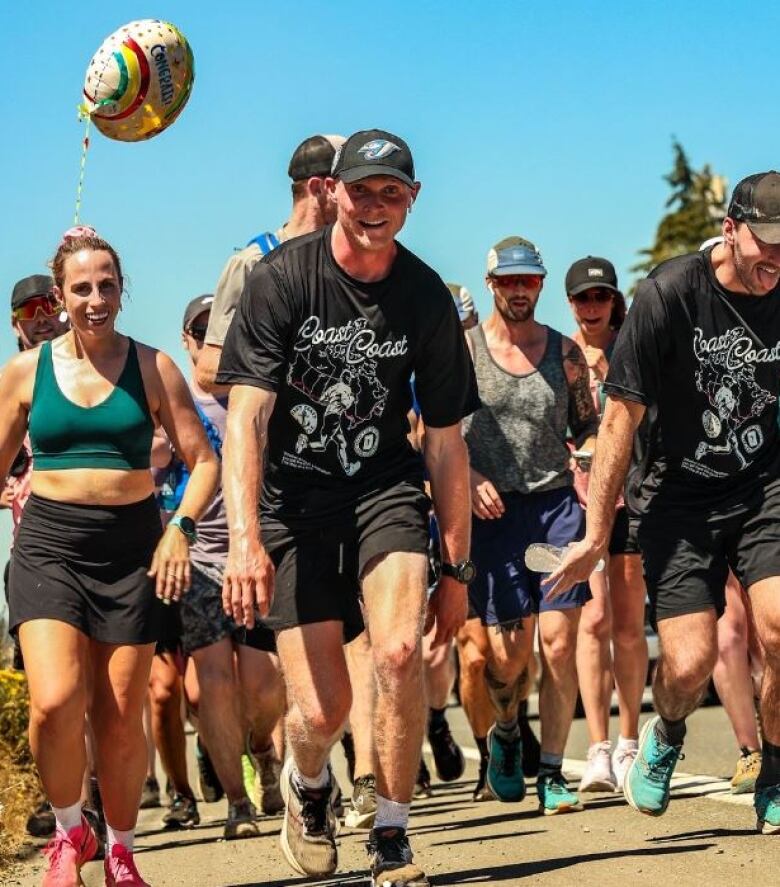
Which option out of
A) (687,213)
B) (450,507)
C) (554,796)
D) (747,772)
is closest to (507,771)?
(554,796)

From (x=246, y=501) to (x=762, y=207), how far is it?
7.19 ft

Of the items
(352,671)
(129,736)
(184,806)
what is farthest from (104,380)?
(184,806)

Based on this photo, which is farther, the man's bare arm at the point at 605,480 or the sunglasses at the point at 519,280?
the sunglasses at the point at 519,280

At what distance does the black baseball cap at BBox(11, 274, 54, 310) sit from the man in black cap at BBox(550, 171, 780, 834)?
3.62 m

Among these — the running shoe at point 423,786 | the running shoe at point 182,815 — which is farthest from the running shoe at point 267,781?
the running shoe at point 423,786

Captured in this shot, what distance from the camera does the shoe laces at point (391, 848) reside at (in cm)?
717

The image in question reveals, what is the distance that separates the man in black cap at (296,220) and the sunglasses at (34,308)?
1.29 meters

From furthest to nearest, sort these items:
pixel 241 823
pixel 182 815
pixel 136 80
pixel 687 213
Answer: pixel 687 213, pixel 182 815, pixel 241 823, pixel 136 80

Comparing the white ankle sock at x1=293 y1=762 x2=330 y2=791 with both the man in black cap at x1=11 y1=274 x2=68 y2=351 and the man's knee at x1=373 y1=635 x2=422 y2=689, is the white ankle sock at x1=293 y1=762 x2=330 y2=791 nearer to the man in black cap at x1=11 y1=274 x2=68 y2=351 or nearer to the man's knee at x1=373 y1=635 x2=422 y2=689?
the man's knee at x1=373 y1=635 x2=422 y2=689

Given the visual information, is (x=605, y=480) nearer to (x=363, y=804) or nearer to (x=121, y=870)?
(x=121, y=870)

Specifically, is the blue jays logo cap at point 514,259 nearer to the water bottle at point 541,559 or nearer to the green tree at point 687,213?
the water bottle at point 541,559

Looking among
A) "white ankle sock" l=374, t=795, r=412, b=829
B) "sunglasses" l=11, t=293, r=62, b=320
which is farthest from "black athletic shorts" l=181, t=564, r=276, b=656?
"white ankle sock" l=374, t=795, r=412, b=829

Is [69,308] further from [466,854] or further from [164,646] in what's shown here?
[164,646]

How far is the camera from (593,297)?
1177 cm
